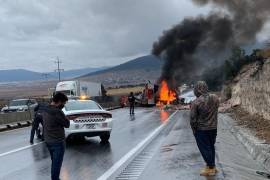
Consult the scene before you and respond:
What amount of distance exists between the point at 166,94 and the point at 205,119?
45.2 m

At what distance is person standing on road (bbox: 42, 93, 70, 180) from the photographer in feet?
27.9

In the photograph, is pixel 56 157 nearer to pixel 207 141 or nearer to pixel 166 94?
pixel 207 141

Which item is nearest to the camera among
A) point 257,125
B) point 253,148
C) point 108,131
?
point 253,148

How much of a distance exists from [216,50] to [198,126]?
4347 cm

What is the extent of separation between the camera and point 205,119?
9609 millimetres

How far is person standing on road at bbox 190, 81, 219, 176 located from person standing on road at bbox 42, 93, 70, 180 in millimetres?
2527

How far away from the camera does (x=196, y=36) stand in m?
56.0

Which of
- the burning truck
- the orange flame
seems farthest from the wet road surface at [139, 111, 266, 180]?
the burning truck

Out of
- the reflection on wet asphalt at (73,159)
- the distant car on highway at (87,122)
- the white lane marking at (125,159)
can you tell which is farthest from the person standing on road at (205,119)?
the distant car on highway at (87,122)

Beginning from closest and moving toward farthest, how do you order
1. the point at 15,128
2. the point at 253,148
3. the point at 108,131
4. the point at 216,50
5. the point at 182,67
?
the point at 253,148 → the point at 108,131 → the point at 15,128 → the point at 216,50 → the point at 182,67

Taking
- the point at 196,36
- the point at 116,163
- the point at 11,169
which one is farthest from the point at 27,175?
the point at 196,36

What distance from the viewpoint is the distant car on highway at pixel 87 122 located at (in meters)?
16.5

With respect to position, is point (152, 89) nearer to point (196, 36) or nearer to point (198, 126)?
point (196, 36)

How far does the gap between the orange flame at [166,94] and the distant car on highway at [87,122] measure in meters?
36.7
